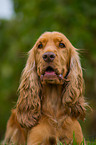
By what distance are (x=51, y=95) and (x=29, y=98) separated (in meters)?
0.33

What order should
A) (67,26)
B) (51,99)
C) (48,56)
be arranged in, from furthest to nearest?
(67,26) < (51,99) < (48,56)

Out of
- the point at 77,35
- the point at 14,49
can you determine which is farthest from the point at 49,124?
the point at 14,49

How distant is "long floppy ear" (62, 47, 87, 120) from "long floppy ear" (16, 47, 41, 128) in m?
0.41

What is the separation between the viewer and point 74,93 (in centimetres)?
398

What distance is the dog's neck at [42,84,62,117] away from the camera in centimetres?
389

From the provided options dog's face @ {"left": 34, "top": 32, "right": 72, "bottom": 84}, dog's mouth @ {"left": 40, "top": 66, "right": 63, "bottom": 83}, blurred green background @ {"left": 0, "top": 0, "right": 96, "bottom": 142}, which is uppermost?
blurred green background @ {"left": 0, "top": 0, "right": 96, "bottom": 142}

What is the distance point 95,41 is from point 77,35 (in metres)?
1.47

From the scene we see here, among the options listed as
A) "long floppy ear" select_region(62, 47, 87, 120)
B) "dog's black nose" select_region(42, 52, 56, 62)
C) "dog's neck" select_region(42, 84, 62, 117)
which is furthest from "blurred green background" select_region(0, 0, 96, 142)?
"dog's black nose" select_region(42, 52, 56, 62)

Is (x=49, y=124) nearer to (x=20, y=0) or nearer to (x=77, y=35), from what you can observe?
(x=77, y=35)

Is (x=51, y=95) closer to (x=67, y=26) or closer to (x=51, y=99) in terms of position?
(x=51, y=99)

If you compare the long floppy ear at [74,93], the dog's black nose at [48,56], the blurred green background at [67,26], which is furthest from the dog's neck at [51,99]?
the blurred green background at [67,26]

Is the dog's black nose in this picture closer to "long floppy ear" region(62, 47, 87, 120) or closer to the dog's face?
the dog's face

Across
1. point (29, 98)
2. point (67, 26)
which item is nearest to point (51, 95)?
point (29, 98)

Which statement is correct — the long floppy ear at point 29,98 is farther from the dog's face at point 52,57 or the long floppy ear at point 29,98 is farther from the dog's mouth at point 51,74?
the dog's mouth at point 51,74
